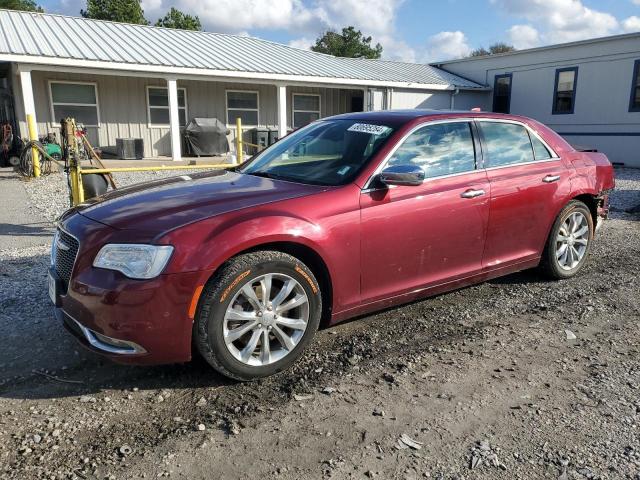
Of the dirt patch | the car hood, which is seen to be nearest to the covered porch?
the car hood

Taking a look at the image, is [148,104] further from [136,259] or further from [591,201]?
[136,259]

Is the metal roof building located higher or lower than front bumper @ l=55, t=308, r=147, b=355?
higher

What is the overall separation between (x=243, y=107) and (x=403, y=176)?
57.7ft

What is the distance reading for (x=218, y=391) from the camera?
3105 mm

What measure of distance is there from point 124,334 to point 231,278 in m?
0.66

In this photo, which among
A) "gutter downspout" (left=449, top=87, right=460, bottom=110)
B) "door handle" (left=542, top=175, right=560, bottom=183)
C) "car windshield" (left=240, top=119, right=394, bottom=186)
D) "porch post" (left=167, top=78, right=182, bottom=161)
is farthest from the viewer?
"gutter downspout" (left=449, top=87, right=460, bottom=110)

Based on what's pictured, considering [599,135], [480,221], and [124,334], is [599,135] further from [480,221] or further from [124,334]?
[124,334]

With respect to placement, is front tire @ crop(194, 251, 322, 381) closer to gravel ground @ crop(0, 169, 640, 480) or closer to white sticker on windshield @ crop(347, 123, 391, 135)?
gravel ground @ crop(0, 169, 640, 480)

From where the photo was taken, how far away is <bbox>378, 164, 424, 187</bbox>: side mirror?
11.5 feet

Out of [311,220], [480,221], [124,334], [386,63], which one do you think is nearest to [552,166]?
[480,221]

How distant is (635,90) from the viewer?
17391mm

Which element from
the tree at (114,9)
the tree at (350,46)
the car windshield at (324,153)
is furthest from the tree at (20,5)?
the car windshield at (324,153)

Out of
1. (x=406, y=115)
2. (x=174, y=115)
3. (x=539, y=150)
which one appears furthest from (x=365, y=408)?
(x=174, y=115)

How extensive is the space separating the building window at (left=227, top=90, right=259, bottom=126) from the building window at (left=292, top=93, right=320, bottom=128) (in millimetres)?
1878
